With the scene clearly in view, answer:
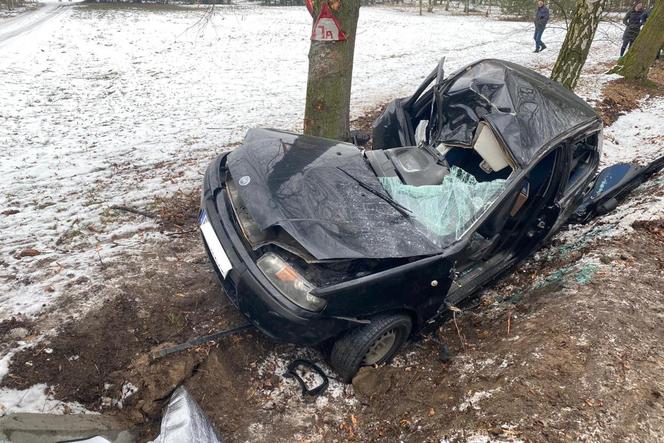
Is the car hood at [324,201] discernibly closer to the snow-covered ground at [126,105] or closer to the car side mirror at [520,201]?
the car side mirror at [520,201]

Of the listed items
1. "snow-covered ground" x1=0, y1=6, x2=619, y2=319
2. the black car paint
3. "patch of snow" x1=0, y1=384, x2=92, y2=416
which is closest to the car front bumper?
the black car paint

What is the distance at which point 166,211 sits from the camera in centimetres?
466

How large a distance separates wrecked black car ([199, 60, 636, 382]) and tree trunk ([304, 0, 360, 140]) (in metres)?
1.29

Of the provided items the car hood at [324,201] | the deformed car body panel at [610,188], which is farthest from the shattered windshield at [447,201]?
the deformed car body panel at [610,188]

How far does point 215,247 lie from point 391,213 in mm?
1236

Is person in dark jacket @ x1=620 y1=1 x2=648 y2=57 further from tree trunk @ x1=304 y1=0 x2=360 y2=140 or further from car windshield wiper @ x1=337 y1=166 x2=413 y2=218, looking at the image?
car windshield wiper @ x1=337 y1=166 x2=413 y2=218

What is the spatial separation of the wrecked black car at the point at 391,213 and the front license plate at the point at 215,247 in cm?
1

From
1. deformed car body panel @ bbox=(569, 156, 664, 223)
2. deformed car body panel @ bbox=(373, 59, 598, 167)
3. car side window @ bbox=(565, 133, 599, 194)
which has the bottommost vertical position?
deformed car body panel @ bbox=(569, 156, 664, 223)

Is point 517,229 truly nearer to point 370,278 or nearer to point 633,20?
point 370,278

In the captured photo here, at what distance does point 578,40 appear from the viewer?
24.0ft

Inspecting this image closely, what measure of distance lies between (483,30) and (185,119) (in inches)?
782

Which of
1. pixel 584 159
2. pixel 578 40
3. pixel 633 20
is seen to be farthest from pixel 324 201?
pixel 633 20

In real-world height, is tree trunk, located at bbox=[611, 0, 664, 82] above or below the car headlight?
above

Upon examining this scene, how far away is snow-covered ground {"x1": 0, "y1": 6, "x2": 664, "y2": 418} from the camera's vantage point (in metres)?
4.09
